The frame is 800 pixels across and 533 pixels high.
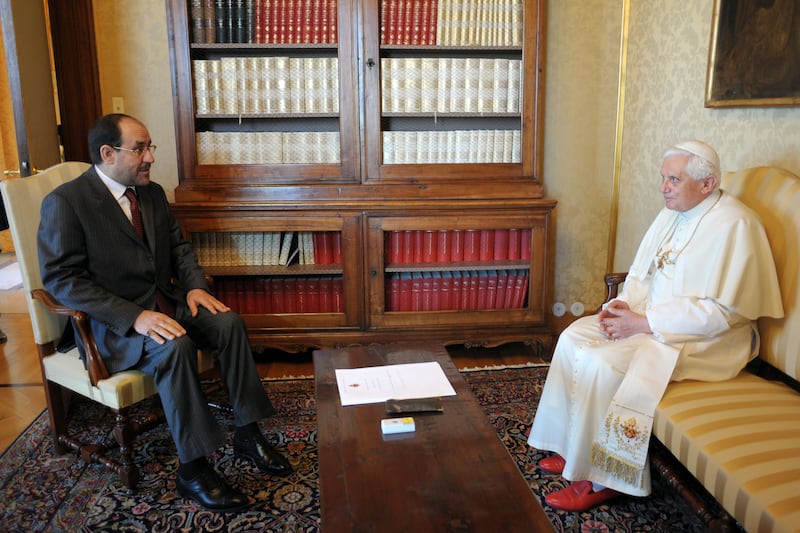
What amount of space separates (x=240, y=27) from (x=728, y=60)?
2322 mm

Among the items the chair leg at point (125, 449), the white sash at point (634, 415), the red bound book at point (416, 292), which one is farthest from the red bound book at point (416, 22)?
the chair leg at point (125, 449)

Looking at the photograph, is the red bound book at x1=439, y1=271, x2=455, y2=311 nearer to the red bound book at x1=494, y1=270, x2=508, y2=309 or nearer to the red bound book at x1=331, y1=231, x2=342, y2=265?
the red bound book at x1=494, y1=270, x2=508, y2=309

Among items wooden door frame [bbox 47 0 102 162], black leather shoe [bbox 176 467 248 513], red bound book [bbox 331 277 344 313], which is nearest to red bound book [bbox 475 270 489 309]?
red bound book [bbox 331 277 344 313]

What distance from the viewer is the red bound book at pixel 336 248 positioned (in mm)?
3303

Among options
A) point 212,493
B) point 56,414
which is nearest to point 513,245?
point 212,493

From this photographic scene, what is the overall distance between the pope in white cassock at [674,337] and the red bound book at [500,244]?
1.18 metres

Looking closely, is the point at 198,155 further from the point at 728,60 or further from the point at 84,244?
the point at 728,60

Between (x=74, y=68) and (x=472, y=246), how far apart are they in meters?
2.39

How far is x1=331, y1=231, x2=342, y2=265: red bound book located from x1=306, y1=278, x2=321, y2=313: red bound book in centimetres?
15

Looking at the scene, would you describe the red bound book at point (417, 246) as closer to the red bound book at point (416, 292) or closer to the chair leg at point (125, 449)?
the red bound book at point (416, 292)

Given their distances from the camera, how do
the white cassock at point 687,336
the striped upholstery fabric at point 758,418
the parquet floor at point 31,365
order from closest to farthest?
the striped upholstery fabric at point 758,418, the white cassock at point 687,336, the parquet floor at point 31,365

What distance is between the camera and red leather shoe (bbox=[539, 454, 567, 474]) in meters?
2.25

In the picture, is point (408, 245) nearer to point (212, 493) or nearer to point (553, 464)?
point (553, 464)

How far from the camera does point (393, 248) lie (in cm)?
330
